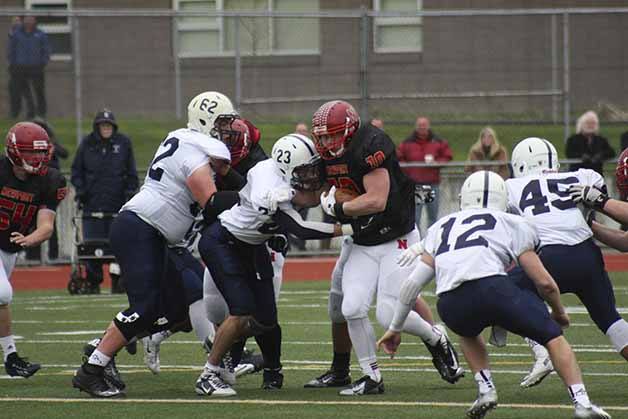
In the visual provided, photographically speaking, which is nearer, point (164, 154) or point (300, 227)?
point (300, 227)

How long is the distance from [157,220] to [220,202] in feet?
1.48

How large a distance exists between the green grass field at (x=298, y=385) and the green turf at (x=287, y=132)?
4.60 m

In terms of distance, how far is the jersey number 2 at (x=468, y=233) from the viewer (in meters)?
6.77

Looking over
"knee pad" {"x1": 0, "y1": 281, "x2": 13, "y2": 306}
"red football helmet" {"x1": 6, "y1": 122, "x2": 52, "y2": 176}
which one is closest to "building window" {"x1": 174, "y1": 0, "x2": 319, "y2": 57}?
"red football helmet" {"x1": 6, "y1": 122, "x2": 52, "y2": 176}

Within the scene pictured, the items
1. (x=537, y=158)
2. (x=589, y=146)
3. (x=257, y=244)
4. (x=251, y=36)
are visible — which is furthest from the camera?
(x=251, y=36)

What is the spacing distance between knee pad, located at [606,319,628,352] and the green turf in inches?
340

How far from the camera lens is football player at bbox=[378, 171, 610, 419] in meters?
6.56

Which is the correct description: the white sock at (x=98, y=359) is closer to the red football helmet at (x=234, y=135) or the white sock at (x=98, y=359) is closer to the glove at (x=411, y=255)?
the red football helmet at (x=234, y=135)

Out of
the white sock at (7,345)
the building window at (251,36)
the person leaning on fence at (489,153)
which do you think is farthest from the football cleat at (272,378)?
the building window at (251,36)

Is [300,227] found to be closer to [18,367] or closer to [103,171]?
[18,367]

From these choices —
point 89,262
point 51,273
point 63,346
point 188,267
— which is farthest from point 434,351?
point 51,273

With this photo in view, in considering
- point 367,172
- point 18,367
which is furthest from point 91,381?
point 367,172

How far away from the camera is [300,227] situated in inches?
311

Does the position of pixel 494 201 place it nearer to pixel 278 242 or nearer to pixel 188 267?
pixel 278 242
